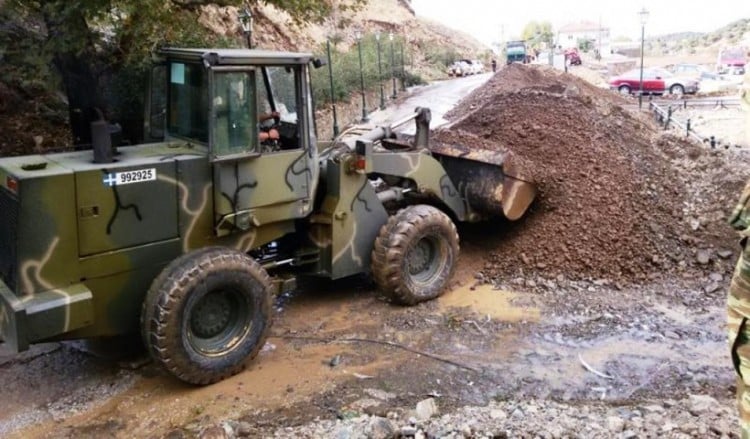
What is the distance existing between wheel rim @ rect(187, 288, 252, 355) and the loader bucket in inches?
135

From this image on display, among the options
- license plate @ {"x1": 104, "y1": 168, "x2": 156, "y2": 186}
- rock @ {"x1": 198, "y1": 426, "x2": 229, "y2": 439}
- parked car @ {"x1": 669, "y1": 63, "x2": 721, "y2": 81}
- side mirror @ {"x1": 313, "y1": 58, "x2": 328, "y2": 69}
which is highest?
parked car @ {"x1": 669, "y1": 63, "x2": 721, "y2": 81}

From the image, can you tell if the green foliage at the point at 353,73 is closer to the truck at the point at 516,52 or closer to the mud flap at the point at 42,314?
the mud flap at the point at 42,314

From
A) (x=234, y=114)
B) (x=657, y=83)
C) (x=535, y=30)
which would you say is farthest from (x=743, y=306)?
(x=535, y=30)

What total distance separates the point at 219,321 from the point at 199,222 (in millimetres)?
833

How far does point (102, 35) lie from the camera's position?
36.0 ft

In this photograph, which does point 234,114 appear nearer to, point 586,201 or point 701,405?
point 701,405

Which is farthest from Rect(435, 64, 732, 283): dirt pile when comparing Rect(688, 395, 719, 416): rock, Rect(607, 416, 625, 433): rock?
Rect(607, 416, 625, 433): rock

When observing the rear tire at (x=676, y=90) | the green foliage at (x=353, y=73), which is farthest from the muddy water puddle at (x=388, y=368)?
the rear tire at (x=676, y=90)

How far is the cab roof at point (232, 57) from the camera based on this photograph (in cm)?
569

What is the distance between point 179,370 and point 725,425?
3848 millimetres

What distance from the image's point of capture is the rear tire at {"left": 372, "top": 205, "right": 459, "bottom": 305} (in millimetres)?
7254

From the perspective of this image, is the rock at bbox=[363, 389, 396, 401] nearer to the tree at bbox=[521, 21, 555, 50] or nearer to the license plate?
the license plate

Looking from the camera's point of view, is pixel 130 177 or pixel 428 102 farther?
pixel 428 102

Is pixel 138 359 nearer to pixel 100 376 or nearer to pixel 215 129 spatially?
pixel 100 376
